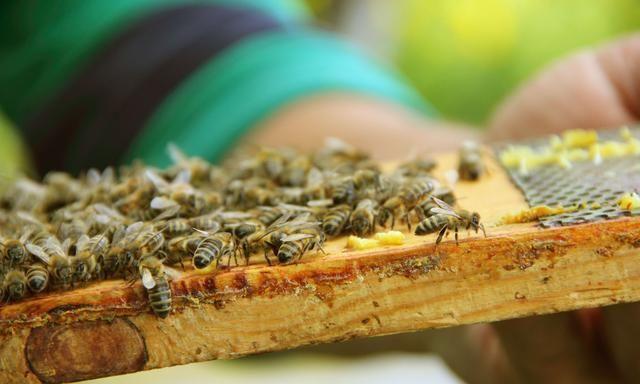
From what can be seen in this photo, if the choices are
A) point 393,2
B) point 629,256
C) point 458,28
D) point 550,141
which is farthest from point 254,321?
point 393,2

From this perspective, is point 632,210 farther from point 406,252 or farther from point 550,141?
point 550,141

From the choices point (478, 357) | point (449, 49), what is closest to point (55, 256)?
point (478, 357)

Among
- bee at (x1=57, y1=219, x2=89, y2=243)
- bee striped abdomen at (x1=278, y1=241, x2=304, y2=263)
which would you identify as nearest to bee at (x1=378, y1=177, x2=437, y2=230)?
bee striped abdomen at (x1=278, y1=241, x2=304, y2=263)

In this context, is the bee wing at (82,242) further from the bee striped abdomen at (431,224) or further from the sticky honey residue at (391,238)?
the bee striped abdomen at (431,224)

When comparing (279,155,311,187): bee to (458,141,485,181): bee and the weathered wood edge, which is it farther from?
the weathered wood edge

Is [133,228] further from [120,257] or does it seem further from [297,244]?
[297,244]

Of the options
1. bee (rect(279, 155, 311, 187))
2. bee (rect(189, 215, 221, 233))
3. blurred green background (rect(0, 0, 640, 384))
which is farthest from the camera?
blurred green background (rect(0, 0, 640, 384))

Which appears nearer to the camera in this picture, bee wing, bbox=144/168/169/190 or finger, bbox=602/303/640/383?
bee wing, bbox=144/168/169/190
